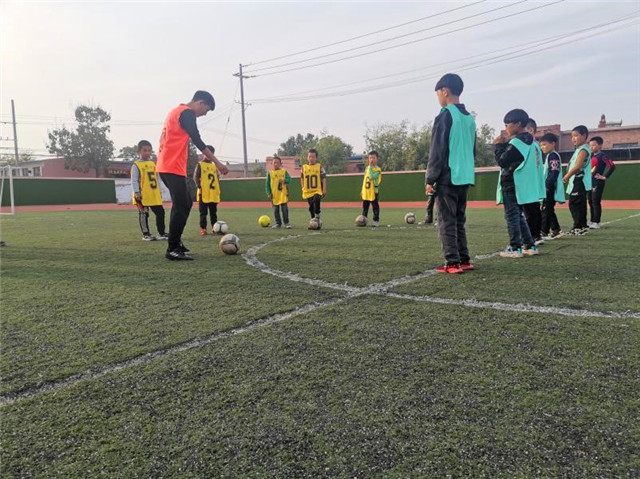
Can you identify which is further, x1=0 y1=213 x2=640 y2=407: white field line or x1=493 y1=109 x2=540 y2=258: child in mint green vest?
Answer: x1=493 y1=109 x2=540 y2=258: child in mint green vest

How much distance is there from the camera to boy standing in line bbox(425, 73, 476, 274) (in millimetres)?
5090

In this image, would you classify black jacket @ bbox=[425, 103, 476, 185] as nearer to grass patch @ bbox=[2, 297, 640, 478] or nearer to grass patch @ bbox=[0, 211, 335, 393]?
grass patch @ bbox=[0, 211, 335, 393]

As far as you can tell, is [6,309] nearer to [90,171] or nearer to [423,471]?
[423,471]

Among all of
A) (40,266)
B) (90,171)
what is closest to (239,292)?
(40,266)

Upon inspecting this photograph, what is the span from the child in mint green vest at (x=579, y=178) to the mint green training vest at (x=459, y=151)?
4164mm

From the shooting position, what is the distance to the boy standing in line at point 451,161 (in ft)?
16.7

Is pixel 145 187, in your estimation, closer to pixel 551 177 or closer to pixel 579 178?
pixel 551 177

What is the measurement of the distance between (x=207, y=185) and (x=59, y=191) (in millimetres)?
26356

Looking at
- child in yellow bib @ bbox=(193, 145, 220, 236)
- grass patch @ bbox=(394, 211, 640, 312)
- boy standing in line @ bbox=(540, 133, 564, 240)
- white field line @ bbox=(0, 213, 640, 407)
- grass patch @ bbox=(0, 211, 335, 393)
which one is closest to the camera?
white field line @ bbox=(0, 213, 640, 407)

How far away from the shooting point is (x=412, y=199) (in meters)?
25.5

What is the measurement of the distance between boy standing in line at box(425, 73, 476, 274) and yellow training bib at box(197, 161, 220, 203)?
6.55 metres

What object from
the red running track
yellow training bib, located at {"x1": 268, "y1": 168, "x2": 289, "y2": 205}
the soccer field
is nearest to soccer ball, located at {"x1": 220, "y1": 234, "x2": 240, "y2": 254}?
the soccer field

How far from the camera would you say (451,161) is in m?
5.15

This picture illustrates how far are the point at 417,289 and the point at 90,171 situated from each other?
62520 mm
